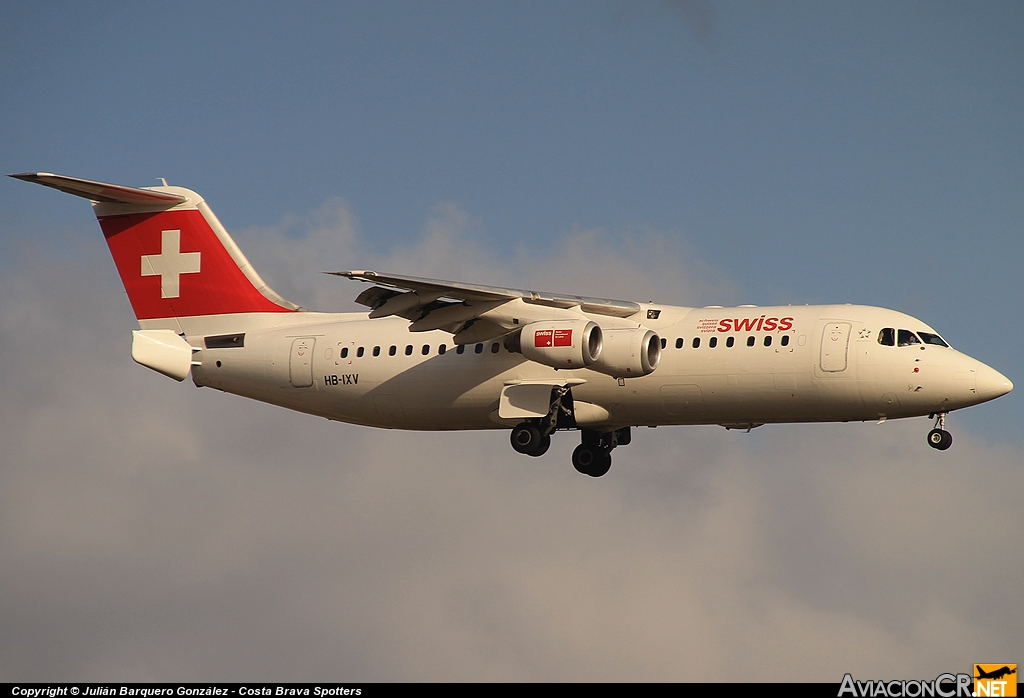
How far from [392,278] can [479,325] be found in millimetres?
2519

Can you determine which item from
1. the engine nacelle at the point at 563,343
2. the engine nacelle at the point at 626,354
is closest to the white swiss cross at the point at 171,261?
the engine nacelle at the point at 563,343

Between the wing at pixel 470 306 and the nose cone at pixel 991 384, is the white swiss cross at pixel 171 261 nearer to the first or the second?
the wing at pixel 470 306

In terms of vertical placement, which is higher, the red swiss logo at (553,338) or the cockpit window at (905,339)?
the cockpit window at (905,339)

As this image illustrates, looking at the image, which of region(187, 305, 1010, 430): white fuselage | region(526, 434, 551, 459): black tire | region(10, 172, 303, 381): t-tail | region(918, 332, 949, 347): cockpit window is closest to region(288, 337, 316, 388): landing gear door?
region(187, 305, 1010, 430): white fuselage

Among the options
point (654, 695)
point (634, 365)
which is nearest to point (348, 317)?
point (634, 365)

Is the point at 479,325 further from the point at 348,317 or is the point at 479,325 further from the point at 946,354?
the point at 946,354

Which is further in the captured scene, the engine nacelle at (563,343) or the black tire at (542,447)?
the black tire at (542,447)

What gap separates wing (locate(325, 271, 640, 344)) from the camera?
23984 millimetres

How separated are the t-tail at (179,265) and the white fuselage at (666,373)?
0.61 m

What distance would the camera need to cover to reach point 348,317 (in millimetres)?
27609

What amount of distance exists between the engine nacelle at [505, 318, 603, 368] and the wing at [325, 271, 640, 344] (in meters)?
0.71

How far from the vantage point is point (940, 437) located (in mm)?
23531

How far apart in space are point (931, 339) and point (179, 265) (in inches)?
554

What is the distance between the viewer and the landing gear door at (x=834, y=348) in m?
23.5
